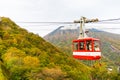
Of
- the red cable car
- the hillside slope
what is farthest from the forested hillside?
the red cable car

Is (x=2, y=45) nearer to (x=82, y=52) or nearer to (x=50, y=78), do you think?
(x=50, y=78)

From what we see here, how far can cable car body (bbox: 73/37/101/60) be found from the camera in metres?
43.5

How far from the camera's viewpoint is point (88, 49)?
1754 inches

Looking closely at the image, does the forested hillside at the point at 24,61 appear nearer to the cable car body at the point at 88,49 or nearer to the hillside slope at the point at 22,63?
the hillside slope at the point at 22,63

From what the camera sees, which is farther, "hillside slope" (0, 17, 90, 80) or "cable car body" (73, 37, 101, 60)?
"hillside slope" (0, 17, 90, 80)

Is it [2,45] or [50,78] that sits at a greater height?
[2,45]

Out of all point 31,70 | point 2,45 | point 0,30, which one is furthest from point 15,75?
point 0,30

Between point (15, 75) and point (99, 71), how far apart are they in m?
88.8

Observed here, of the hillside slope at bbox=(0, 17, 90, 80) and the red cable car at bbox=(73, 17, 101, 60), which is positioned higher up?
the red cable car at bbox=(73, 17, 101, 60)

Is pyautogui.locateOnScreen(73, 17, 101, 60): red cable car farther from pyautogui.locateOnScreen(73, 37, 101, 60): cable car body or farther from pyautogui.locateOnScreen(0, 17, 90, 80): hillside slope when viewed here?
pyautogui.locateOnScreen(0, 17, 90, 80): hillside slope

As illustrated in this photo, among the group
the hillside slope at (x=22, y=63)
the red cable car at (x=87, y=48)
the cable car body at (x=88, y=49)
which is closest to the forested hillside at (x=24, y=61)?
the hillside slope at (x=22, y=63)

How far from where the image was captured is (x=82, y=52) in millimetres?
45750

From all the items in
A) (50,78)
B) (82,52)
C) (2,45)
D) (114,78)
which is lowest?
(114,78)

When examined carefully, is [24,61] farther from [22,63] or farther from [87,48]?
[87,48]
